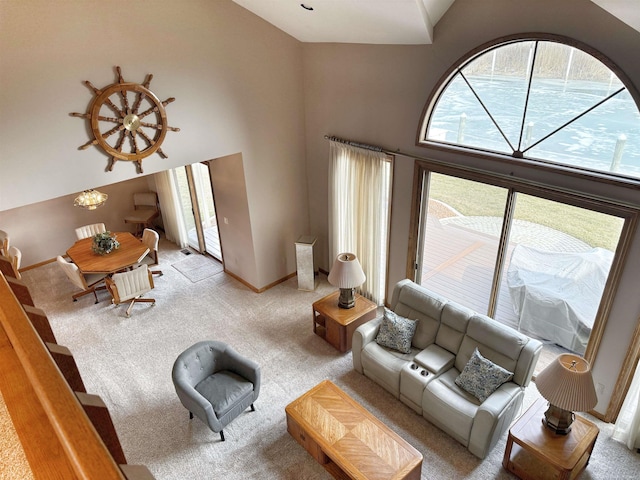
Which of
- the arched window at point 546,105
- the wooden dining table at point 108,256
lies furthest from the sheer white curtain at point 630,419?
the wooden dining table at point 108,256

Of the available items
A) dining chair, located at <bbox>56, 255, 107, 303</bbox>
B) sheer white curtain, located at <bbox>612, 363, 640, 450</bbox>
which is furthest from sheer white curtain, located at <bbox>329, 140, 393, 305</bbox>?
dining chair, located at <bbox>56, 255, 107, 303</bbox>

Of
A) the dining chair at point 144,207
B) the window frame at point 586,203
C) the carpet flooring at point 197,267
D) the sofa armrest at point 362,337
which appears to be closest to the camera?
the window frame at point 586,203

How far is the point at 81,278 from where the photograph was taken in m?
6.91

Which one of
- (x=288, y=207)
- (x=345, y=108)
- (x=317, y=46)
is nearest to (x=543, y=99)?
(x=345, y=108)

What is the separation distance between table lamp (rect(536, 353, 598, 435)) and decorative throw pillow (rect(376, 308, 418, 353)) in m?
1.51

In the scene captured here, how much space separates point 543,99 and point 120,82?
4337 mm

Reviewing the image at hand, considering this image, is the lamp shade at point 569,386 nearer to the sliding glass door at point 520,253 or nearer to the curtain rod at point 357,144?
the sliding glass door at point 520,253

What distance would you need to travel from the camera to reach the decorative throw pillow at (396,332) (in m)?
5.16

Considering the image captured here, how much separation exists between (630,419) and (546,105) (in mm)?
3230

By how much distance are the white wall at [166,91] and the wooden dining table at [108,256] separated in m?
1.87

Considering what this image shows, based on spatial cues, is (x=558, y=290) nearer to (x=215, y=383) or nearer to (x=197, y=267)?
(x=215, y=383)

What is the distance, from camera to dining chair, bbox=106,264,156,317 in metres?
6.65

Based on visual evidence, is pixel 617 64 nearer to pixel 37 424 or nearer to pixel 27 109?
pixel 37 424

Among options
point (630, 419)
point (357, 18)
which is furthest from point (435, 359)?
point (357, 18)
